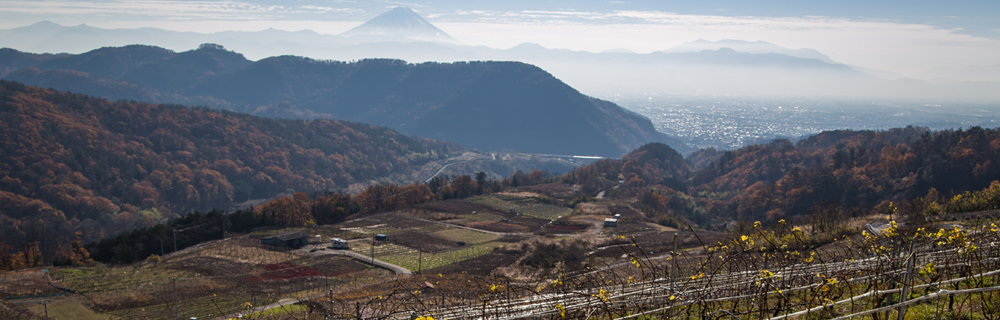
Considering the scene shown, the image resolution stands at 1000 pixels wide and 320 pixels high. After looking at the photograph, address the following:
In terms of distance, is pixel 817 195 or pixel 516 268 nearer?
pixel 516 268

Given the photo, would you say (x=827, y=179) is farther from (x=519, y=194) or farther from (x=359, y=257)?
(x=359, y=257)

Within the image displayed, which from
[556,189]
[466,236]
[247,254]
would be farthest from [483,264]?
[556,189]

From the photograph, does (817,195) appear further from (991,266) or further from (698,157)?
(698,157)

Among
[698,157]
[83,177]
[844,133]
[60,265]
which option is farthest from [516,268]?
[698,157]

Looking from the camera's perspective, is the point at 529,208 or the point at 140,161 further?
the point at 140,161

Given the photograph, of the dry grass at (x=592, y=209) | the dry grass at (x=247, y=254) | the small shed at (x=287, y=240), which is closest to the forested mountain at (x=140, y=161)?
the dry grass at (x=247, y=254)
